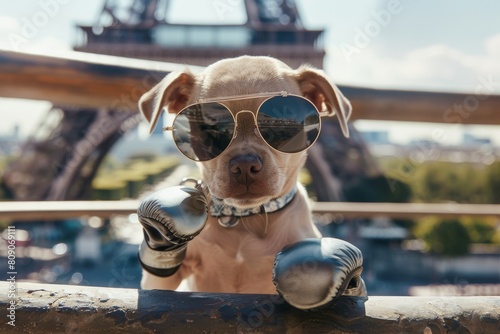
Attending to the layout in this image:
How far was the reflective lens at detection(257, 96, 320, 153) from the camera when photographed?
1118 mm

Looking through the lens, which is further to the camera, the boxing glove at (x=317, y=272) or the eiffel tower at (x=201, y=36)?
the eiffel tower at (x=201, y=36)

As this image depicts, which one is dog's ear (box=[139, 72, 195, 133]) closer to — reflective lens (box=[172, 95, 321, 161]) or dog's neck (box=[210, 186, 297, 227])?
reflective lens (box=[172, 95, 321, 161])

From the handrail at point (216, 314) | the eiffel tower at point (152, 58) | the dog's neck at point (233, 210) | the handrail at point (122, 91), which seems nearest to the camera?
the handrail at point (216, 314)

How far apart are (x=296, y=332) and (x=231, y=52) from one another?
30.7 ft

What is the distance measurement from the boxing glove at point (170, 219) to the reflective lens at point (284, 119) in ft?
0.82

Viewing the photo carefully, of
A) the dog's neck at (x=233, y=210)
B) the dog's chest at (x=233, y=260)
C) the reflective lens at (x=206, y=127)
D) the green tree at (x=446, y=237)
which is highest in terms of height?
the reflective lens at (x=206, y=127)

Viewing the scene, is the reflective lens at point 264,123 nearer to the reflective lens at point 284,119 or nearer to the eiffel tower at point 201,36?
the reflective lens at point 284,119

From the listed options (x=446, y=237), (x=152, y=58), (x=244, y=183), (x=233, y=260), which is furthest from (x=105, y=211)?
(x=446, y=237)

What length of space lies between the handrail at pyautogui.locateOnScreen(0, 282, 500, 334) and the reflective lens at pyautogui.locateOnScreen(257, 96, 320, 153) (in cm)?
51

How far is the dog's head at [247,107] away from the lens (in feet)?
3.67

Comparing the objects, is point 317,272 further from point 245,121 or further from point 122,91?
point 122,91

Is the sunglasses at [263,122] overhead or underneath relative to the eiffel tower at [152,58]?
overhead

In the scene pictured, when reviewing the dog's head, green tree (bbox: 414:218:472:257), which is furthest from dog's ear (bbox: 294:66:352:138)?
green tree (bbox: 414:218:472:257)

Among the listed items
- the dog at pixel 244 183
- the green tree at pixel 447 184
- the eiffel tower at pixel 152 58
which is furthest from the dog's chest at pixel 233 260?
the green tree at pixel 447 184
